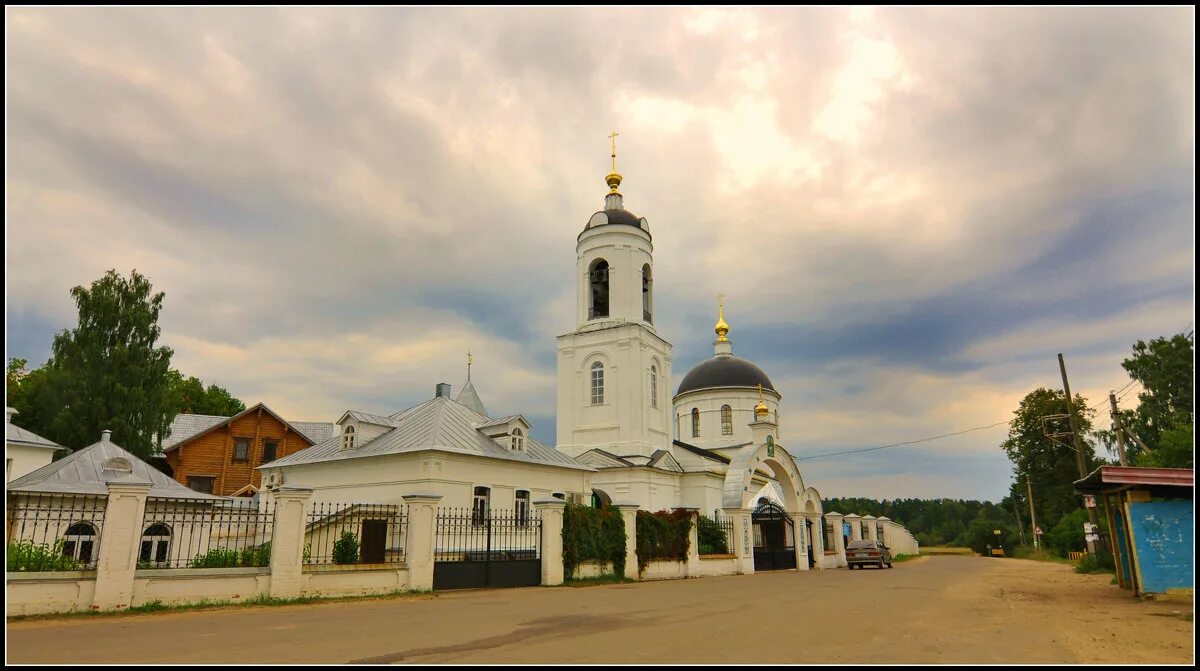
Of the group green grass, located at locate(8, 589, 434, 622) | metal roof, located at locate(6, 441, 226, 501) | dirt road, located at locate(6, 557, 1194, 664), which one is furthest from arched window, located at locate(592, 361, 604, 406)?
green grass, located at locate(8, 589, 434, 622)

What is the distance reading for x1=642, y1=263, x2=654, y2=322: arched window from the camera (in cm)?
3575

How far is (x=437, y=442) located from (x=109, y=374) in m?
19.7

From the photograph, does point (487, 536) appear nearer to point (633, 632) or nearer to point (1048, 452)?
point (633, 632)

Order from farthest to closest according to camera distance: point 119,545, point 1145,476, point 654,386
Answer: point 654,386
point 1145,476
point 119,545

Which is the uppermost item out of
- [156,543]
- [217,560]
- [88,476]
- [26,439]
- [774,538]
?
[26,439]

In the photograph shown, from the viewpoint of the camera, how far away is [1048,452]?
51688 mm

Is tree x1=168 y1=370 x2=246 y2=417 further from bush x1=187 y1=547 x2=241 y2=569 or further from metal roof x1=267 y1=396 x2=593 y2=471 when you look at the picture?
bush x1=187 y1=547 x2=241 y2=569

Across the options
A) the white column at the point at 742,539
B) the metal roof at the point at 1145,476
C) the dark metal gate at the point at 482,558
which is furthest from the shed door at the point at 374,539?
the metal roof at the point at 1145,476

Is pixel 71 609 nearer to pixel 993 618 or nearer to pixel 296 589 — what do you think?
pixel 296 589

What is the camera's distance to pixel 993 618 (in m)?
11.1

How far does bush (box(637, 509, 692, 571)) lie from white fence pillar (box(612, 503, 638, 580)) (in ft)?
1.30

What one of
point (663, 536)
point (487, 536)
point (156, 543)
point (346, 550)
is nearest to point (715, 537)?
point (663, 536)

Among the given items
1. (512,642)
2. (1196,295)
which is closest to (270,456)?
(512,642)

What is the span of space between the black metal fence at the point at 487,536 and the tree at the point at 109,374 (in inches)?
746
